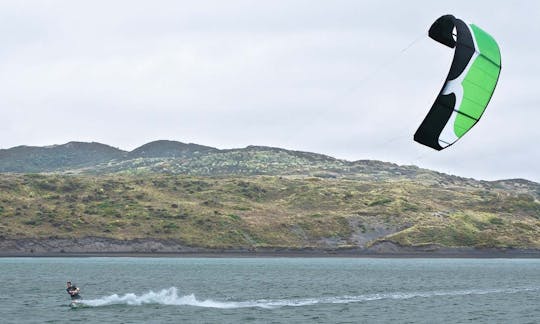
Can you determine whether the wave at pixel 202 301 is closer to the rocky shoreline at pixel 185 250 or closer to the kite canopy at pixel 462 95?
→ the kite canopy at pixel 462 95

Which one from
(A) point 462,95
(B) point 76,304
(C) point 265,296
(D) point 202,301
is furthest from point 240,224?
(A) point 462,95

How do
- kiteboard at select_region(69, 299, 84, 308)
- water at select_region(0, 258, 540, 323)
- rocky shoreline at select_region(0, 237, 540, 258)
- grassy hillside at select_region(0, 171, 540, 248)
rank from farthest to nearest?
grassy hillside at select_region(0, 171, 540, 248) < rocky shoreline at select_region(0, 237, 540, 258) < kiteboard at select_region(69, 299, 84, 308) < water at select_region(0, 258, 540, 323)

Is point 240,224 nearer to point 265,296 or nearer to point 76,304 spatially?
point 265,296

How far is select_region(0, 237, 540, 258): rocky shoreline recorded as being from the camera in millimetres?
162125

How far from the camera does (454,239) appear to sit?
179 metres

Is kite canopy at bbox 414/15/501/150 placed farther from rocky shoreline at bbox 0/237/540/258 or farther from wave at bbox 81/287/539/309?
rocky shoreline at bbox 0/237/540/258

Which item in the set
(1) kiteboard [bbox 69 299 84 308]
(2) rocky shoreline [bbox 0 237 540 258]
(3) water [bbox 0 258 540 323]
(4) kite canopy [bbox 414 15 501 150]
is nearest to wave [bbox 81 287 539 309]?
(3) water [bbox 0 258 540 323]

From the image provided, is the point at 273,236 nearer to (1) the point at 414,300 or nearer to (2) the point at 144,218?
(2) the point at 144,218

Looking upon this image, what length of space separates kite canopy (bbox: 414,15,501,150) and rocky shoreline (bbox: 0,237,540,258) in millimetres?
123905

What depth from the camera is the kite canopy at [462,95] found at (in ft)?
141

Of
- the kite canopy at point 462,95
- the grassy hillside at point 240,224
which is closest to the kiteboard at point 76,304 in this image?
the kite canopy at point 462,95

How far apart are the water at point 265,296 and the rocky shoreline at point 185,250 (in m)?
29.7

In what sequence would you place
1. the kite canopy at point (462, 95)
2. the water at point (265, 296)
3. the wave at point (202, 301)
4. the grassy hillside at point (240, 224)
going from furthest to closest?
the grassy hillside at point (240, 224), the wave at point (202, 301), the water at point (265, 296), the kite canopy at point (462, 95)

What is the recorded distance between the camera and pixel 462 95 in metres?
43.2
